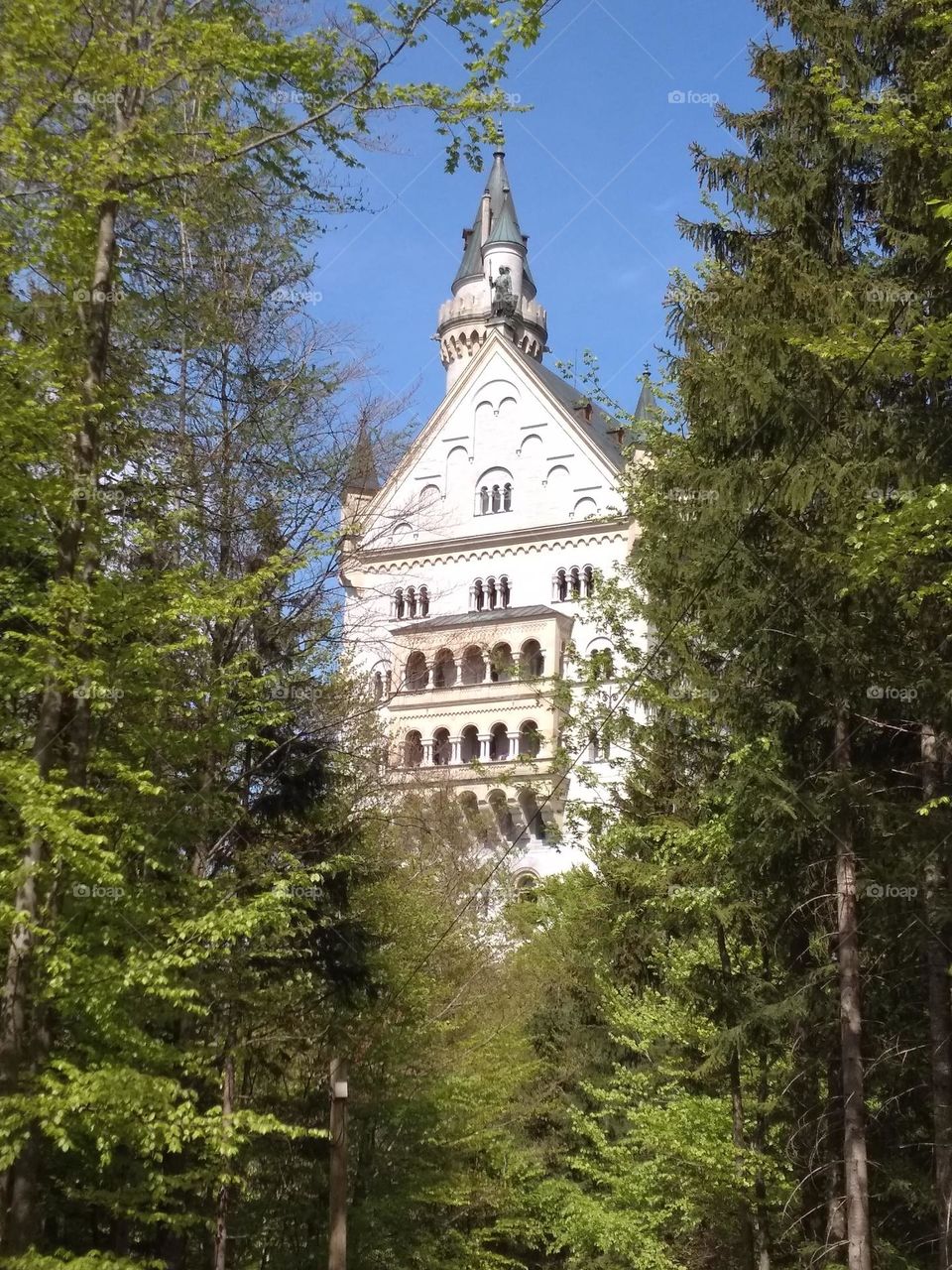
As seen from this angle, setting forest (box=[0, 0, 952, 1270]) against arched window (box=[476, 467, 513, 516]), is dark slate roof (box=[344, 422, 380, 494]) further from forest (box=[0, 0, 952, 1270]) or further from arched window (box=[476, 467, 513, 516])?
arched window (box=[476, 467, 513, 516])

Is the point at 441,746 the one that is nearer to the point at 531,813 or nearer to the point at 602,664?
the point at 531,813

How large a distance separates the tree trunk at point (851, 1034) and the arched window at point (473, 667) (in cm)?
3347

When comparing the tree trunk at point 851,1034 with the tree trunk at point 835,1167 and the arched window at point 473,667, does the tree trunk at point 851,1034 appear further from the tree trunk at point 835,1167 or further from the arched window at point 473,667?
the arched window at point 473,667

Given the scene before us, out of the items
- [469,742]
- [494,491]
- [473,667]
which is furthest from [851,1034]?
[494,491]

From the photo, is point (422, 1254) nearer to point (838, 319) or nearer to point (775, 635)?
point (775, 635)

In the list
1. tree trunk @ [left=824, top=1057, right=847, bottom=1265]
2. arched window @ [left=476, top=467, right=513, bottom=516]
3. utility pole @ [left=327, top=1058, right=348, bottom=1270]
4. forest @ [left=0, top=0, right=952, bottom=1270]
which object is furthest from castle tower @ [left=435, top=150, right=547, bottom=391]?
utility pole @ [left=327, top=1058, right=348, bottom=1270]

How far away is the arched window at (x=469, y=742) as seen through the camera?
44.3 meters

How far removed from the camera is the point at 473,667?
1804 inches

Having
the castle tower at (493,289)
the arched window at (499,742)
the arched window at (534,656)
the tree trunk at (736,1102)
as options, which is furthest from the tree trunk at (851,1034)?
the castle tower at (493,289)

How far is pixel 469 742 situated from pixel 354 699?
30.4m

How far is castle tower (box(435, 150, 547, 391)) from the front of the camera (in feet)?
194

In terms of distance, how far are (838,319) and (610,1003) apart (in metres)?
11.2

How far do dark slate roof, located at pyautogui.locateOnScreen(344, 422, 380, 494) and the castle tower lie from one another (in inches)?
1748

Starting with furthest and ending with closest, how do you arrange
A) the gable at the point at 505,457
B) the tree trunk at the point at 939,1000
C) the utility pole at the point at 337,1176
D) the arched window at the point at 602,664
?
the gable at the point at 505,457 → the arched window at the point at 602,664 → the tree trunk at the point at 939,1000 → the utility pole at the point at 337,1176
